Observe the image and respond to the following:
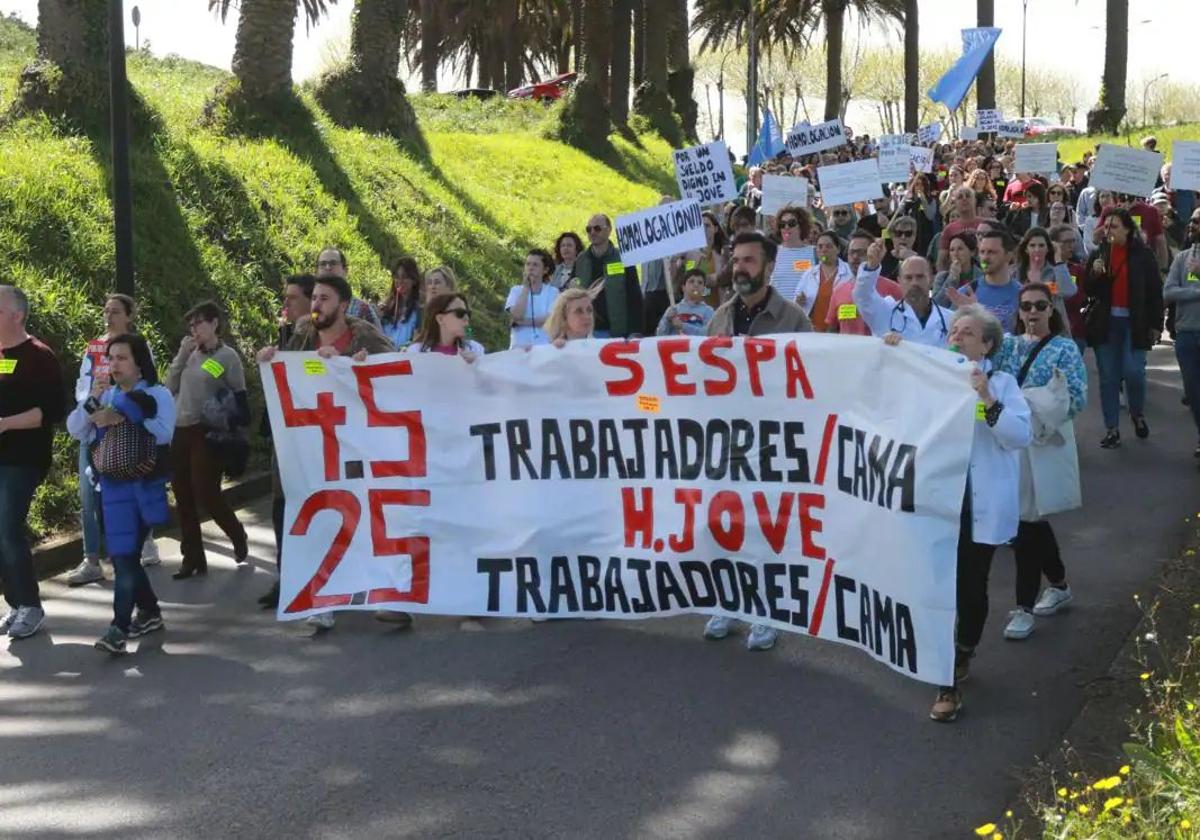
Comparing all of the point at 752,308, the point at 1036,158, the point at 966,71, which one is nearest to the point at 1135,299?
the point at 752,308

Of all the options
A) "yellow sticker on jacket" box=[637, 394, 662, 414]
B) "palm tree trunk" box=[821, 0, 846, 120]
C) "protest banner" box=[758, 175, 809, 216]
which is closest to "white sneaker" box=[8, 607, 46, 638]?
"yellow sticker on jacket" box=[637, 394, 662, 414]

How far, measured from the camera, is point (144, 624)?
7883 millimetres

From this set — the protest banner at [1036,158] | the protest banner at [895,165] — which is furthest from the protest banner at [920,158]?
the protest banner at [1036,158]

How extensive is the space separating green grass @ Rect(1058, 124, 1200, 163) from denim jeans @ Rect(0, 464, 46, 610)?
124ft

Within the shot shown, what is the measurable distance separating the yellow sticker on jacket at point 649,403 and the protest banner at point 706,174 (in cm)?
839

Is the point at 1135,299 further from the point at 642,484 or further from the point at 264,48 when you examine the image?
the point at 264,48

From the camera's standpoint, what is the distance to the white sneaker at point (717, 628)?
7.42m

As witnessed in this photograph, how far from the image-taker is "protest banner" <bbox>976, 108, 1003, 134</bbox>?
3241cm

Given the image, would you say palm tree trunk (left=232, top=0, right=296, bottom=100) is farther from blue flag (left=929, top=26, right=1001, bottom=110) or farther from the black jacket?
blue flag (left=929, top=26, right=1001, bottom=110)

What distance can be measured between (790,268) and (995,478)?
5.95 meters

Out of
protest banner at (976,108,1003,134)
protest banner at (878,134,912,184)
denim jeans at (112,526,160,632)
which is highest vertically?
protest banner at (976,108,1003,134)

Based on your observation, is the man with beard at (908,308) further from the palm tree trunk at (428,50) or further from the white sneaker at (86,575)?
the palm tree trunk at (428,50)

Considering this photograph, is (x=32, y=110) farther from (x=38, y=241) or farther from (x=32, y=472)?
(x=32, y=472)

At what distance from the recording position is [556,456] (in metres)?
7.31
